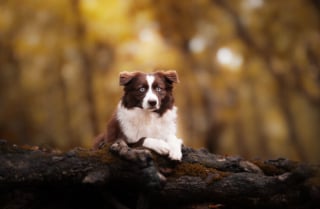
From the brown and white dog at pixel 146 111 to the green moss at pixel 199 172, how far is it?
308 millimetres

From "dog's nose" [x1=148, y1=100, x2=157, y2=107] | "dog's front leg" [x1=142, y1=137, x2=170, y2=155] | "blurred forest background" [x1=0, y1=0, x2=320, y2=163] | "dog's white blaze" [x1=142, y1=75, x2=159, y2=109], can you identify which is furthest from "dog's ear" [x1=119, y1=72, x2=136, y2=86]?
"blurred forest background" [x1=0, y1=0, x2=320, y2=163]

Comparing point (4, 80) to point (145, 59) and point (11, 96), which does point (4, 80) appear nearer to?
point (11, 96)

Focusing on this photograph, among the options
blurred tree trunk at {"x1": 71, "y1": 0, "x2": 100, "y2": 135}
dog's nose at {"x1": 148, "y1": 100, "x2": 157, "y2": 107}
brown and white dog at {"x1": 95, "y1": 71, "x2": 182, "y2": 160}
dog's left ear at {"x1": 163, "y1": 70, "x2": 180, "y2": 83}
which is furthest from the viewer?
blurred tree trunk at {"x1": 71, "y1": 0, "x2": 100, "y2": 135}

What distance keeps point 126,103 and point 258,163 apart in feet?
6.00

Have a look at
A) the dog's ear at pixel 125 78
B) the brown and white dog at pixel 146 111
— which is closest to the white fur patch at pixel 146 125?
the brown and white dog at pixel 146 111

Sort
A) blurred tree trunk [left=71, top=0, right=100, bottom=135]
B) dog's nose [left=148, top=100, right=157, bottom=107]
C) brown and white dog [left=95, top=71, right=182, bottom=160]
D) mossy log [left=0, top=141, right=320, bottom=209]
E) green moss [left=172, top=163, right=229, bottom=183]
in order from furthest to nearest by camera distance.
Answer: blurred tree trunk [left=71, top=0, right=100, bottom=135]
brown and white dog [left=95, top=71, right=182, bottom=160]
dog's nose [left=148, top=100, right=157, bottom=107]
green moss [left=172, top=163, right=229, bottom=183]
mossy log [left=0, top=141, right=320, bottom=209]

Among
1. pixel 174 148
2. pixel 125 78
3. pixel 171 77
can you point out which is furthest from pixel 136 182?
pixel 171 77

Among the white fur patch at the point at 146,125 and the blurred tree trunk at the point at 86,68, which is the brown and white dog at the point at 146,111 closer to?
the white fur patch at the point at 146,125

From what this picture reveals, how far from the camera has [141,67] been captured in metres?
19.0

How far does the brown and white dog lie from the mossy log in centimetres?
60

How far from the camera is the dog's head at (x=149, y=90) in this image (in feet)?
21.1

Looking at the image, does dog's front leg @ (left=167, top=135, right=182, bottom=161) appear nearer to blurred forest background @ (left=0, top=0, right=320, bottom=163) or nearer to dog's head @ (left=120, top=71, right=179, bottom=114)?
dog's head @ (left=120, top=71, right=179, bottom=114)

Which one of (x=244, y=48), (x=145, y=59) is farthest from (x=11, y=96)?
(x=244, y=48)

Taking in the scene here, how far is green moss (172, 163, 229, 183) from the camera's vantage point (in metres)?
5.99
